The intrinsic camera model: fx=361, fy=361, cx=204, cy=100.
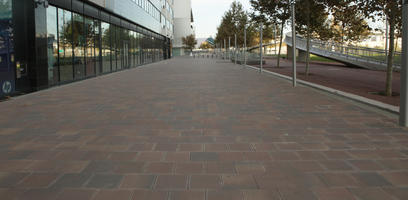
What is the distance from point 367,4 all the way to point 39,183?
35.9ft

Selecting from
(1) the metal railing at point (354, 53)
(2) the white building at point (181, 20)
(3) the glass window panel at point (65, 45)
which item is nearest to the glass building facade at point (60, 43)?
(3) the glass window panel at point (65, 45)

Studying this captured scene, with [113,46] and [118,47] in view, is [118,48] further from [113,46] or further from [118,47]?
[113,46]

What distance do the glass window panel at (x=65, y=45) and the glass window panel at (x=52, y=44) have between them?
0.48 meters

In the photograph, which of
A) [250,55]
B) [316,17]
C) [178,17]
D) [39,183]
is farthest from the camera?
[178,17]

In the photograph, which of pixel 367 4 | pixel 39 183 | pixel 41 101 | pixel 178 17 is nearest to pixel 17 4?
pixel 41 101

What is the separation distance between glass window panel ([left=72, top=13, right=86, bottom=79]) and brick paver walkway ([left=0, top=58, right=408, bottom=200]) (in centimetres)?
899

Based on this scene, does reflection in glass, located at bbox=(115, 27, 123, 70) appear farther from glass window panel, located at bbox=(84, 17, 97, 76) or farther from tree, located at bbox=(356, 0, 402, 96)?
tree, located at bbox=(356, 0, 402, 96)

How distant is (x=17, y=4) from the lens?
12008mm

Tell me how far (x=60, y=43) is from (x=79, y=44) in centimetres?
246

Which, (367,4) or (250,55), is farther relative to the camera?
(250,55)

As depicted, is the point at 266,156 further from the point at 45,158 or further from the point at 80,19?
the point at 80,19

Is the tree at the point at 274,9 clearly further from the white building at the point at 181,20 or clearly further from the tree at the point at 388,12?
the white building at the point at 181,20

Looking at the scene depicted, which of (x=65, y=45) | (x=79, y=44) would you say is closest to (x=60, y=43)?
(x=65, y=45)

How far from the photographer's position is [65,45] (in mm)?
16156
